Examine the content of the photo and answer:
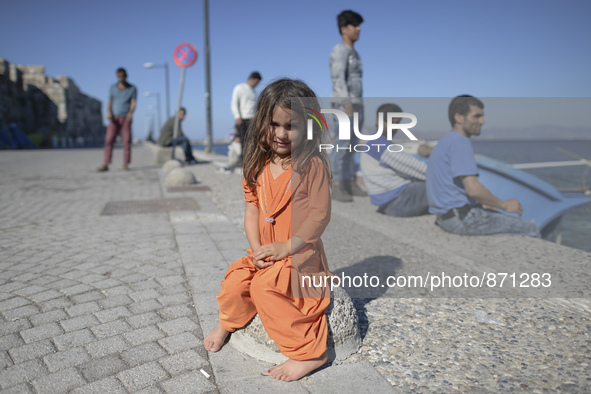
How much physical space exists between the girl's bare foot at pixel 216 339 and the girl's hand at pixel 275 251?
0.47m

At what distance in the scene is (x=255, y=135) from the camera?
206cm

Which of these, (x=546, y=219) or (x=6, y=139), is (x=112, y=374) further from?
(x=6, y=139)

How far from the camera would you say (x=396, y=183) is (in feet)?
16.8

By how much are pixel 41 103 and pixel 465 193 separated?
1662 inches

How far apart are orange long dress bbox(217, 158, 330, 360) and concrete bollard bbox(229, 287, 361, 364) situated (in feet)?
0.21

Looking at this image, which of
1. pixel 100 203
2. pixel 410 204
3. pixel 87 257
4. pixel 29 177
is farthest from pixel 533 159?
pixel 29 177

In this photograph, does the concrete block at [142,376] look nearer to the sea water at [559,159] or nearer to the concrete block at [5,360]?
the concrete block at [5,360]

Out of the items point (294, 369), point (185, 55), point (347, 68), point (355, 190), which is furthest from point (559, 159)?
point (185, 55)

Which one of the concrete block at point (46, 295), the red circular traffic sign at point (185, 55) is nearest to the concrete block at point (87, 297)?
the concrete block at point (46, 295)

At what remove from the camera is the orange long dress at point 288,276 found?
186 cm

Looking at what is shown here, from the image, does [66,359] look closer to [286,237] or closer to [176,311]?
[176,311]

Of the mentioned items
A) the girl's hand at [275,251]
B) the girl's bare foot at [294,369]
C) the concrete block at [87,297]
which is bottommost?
the concrete block at [87,297]

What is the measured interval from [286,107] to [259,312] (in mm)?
950

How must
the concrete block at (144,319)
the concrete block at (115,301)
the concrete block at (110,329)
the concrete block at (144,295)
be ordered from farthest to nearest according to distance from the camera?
the concrete block at (144,295), the concrete block at (115,301), the concrete block at (144,319), the concrete block at (110,329)
